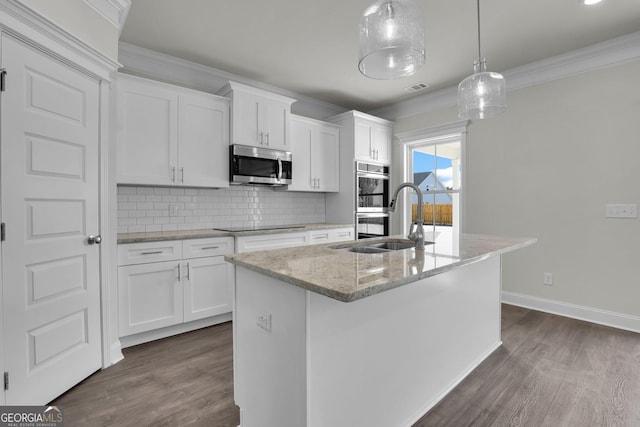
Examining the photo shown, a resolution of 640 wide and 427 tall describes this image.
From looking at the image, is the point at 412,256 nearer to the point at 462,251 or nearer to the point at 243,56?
the point at 462,251

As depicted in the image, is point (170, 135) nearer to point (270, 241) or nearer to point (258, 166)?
point (258, 166)

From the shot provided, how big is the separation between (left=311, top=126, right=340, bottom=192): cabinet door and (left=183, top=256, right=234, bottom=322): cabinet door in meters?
1.81

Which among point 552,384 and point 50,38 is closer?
point 50,38

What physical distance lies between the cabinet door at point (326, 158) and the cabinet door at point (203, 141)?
1.28m

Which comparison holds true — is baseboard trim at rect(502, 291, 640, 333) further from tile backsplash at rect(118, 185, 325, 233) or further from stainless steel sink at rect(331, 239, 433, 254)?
tile backsplash at rect(118, 185, 325, 233)

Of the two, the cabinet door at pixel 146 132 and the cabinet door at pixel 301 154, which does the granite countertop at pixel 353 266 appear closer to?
the cabinet door at pixel 146 132

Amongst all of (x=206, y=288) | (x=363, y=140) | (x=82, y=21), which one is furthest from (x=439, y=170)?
(x=82, y=21)

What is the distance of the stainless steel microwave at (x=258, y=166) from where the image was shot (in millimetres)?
3277

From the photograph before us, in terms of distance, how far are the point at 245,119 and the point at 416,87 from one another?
2.21 meters

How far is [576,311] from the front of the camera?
3.15 meters

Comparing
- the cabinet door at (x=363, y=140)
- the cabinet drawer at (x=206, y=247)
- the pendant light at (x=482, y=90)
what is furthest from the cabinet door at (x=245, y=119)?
the pendant light at (x=482, y=90)

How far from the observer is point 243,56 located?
3160 mm

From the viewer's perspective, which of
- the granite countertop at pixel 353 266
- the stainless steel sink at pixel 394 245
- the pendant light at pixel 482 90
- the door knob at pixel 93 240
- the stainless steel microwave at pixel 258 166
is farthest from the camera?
the stainless steel microwave at pixel 258 166

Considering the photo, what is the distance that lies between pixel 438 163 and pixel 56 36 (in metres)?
4.07
